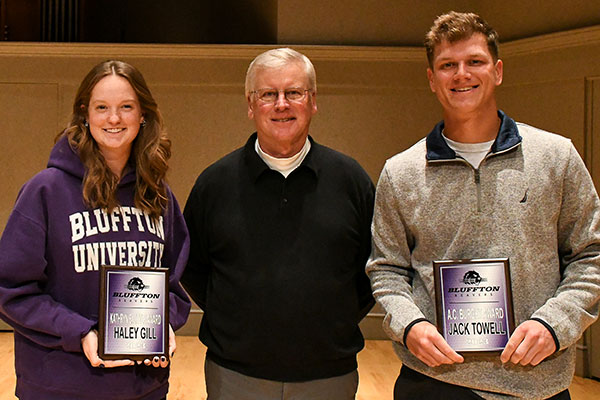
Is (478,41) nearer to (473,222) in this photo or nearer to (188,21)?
(473,222)

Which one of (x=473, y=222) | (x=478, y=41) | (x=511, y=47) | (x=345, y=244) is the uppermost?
(x=511, y=47)

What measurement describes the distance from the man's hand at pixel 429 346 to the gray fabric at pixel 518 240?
0.03m

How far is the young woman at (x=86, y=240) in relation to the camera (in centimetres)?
172

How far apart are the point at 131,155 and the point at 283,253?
1.83 feet

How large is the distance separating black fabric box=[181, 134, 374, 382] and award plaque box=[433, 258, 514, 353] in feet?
1.56

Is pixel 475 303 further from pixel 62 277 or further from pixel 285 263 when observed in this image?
pixel 62 277

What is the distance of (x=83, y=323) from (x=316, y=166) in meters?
0.86

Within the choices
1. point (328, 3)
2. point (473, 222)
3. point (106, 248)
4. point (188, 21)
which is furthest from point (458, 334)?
point (188, 21)

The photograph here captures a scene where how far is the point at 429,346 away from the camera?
1.60 m

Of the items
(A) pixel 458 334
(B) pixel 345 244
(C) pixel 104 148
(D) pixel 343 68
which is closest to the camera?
(A) pixel 458 334

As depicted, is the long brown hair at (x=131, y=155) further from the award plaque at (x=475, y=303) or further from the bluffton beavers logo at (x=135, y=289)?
the award plaque at (x=475, y=303)

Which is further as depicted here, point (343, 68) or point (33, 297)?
point (343, 68)

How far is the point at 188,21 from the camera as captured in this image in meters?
6.70

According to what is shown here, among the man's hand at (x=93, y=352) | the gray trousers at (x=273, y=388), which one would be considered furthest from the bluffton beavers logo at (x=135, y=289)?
the gray trousers at (x=273, y=388)
